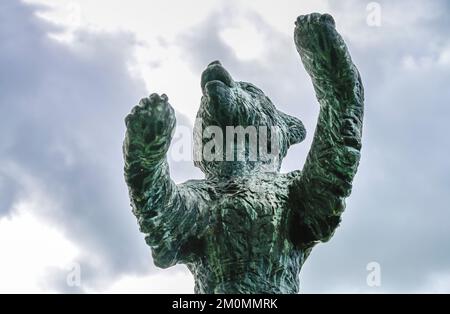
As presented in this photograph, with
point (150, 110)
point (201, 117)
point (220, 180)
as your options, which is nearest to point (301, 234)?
point (220, 180)

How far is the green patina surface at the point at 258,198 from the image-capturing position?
3949 millimetres

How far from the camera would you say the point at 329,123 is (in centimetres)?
408

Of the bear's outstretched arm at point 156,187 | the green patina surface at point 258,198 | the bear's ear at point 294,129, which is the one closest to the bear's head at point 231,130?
the green patina surface at point 258,198

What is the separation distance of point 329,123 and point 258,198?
0.55 meters

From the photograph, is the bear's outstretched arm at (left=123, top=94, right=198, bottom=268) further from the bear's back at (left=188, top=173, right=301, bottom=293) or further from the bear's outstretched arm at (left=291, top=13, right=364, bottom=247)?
the bear's outstretched arm at (left=291, top=13, right=364, bottom=247)

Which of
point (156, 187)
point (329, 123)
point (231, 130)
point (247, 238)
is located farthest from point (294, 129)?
point (156, 187)

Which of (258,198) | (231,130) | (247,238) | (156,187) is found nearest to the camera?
(156,187)

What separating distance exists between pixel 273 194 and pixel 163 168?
2.36ft

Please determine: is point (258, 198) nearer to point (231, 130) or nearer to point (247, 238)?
point (247, 238)

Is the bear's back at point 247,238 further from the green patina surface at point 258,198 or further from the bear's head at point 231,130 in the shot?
the bear's head at point 231,130

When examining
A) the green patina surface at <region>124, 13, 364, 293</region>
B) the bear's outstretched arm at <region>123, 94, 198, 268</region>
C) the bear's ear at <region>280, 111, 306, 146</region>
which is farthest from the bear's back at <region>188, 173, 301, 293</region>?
the bear's ear at <region>280, 111, 306, 146</region>

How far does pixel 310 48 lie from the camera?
3980mm

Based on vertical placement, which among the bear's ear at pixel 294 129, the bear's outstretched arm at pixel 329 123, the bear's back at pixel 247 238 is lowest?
the bear's back at pixel 247 238

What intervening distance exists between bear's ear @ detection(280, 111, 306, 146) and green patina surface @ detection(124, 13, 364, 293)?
45 centimetres
